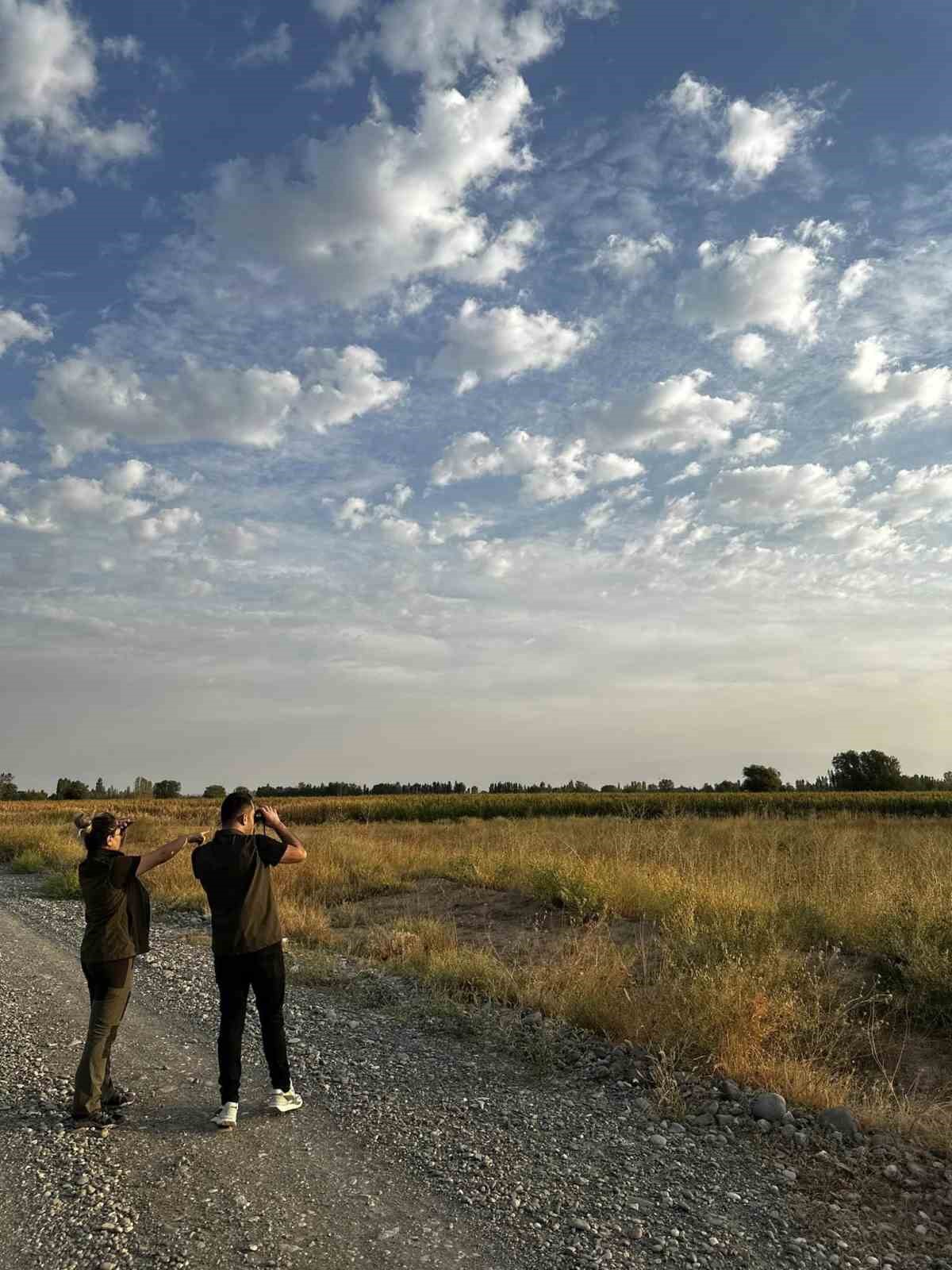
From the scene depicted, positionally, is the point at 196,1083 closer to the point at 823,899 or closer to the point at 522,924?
the point at 522,924

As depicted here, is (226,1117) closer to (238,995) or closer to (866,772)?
(238,995)

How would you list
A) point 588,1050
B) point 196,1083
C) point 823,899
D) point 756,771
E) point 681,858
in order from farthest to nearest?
point 756,771 → point 681,858 → point 823,899 → point 588,1050 → point 196,1083

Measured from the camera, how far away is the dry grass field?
249 inches

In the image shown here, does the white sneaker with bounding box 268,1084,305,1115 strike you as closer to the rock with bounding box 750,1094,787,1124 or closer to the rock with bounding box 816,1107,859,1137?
the rock with bounding box 750,1094,787,1124

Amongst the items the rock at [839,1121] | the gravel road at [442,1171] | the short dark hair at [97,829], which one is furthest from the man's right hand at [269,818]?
the rock at [839,1121]

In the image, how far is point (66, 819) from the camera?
123 ft

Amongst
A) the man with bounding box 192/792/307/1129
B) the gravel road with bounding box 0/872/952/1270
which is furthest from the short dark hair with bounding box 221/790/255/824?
the gravel road with bounding box 0/872/952/1270

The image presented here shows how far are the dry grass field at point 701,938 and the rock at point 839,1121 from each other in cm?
18

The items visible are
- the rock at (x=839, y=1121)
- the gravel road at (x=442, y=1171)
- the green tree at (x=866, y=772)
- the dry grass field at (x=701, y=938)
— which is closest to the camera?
the gravel road at (x=442, y=1171)

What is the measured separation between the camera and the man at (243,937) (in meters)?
5.05

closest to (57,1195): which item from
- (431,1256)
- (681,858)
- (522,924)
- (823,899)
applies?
(431,1256)

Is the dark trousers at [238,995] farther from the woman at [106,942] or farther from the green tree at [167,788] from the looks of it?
the green tree at [167,788]

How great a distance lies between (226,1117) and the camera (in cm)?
494

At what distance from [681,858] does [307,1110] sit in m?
10.8
